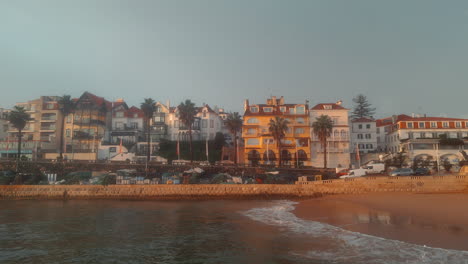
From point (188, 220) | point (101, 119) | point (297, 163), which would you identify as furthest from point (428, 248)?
point (101, 119)

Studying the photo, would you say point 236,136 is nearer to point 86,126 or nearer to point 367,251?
point 86,126

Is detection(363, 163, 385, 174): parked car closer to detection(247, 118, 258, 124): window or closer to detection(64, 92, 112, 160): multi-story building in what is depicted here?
detection(247, 118, 258, 124): window

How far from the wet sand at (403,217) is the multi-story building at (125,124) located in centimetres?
6060

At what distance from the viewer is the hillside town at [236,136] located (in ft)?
207

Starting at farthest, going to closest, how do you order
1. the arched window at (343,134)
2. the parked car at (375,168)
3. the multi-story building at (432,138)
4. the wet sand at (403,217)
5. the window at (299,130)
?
1. the window at (299,130)
2. the arched window at (343,134)
3. the multi-story building at (432,138)
4. the parked car at (375,168)
5. the wet sand at (403,217)

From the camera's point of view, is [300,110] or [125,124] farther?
[125,124]

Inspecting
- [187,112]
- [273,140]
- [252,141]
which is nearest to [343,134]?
[273,140]

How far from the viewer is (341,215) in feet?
77.3

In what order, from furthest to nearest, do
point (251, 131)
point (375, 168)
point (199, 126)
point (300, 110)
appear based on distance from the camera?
1. point (199, 126)
2. point (300, 110)
3. point (251, 131)
4. point (375, 168)

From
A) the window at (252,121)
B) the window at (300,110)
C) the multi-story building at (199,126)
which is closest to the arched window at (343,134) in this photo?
the window at (300,110)

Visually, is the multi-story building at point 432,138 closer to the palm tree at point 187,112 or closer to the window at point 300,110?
the window at point 300,110

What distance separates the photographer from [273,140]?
70000mm

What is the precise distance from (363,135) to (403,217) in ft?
188

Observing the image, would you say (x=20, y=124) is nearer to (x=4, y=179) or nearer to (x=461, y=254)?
(x=4, y=179)
